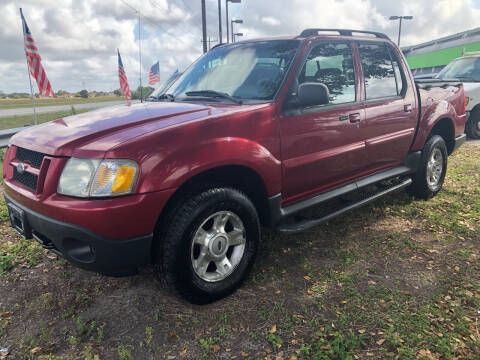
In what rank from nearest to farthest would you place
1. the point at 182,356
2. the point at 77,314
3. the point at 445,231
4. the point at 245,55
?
the point at 182,356 < the point at 77,314 < the point at 245,55 < the point at 445,231

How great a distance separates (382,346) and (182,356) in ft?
4.02

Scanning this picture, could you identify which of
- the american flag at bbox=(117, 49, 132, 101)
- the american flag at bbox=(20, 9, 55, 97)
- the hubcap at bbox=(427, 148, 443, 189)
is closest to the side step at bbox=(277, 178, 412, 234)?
the hubcap at bbox=(427, 148, 443, 189)

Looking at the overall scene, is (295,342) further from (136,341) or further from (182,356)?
(136,341)

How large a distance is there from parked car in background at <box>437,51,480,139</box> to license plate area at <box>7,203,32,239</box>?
904 cm

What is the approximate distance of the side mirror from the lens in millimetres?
2930

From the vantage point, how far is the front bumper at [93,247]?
222 centimetres

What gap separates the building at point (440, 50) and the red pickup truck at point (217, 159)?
101ft

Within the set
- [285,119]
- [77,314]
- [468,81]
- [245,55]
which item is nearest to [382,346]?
[285,119]

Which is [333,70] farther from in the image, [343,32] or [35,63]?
[35,63]

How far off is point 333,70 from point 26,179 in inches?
107

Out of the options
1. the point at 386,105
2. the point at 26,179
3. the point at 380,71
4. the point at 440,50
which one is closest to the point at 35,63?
the point at 26,179

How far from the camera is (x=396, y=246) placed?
3658 mm

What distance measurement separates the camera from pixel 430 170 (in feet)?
15.9

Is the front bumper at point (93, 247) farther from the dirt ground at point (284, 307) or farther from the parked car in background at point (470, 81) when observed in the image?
the parked car in background at point (470, 81)
